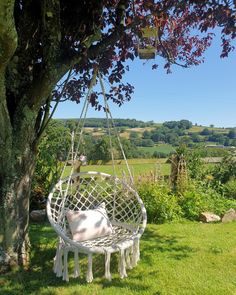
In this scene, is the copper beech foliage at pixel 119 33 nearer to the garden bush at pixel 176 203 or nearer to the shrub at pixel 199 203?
the garden bush at pixel 176 203

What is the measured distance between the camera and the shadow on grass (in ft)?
10.2

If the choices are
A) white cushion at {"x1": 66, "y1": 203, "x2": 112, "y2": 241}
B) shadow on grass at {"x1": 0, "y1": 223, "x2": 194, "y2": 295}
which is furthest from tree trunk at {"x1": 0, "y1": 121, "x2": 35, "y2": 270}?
white cushion at {"x1": 66, "y1": 203, "x2": 112, "y2": 241}

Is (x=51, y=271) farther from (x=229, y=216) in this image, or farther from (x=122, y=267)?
(x=229, y=216)

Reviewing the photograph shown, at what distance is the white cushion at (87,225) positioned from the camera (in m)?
3.60

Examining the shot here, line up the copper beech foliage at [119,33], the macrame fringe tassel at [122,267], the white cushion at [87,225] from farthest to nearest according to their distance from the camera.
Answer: the white cushion at [87,225] → the copper beech foliage at [119,33] → the macrame fringe tassel at [122,267]

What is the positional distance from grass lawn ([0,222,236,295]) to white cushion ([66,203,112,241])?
34 cm

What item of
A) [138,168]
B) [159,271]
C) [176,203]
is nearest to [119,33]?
[159,271]

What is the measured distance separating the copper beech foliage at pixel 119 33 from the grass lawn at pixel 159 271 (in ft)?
6.21

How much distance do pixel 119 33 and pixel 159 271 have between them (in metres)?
2.51

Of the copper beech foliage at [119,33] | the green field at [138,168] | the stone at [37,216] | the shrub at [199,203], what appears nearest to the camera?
the copper beech foliage at [119,33]

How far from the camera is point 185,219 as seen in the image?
5.58 meters

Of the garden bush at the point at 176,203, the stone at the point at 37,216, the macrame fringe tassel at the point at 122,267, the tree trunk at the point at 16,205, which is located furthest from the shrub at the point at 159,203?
the tree trunk at the point at 16,205

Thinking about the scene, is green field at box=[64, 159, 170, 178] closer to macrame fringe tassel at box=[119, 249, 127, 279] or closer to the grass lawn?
the grass lawn

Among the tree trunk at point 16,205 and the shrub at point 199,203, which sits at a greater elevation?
the tree trunk at point 16,205
